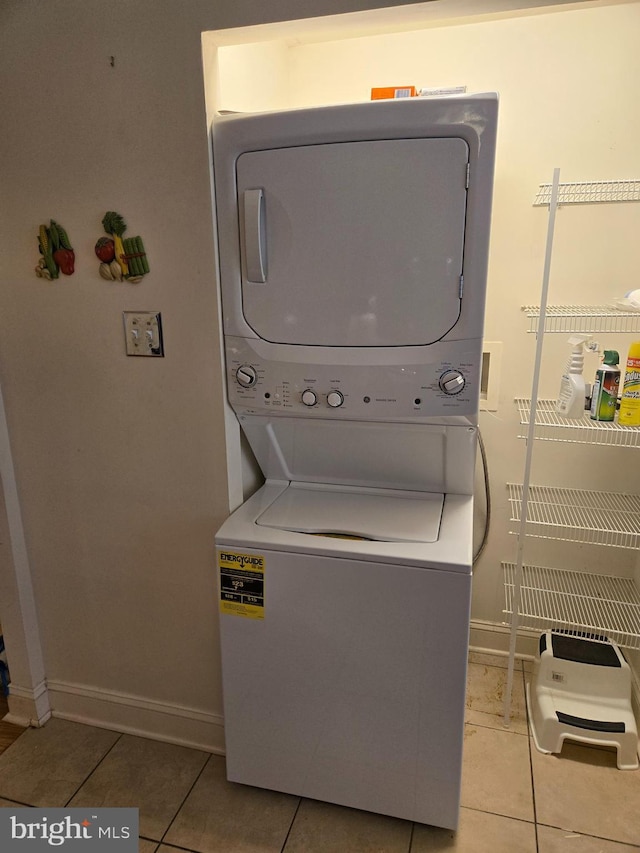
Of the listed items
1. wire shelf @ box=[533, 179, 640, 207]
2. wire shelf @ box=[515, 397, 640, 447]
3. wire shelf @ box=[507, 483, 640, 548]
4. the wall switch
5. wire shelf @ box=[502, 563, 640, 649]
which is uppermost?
wire shelf @ box=[533, 179, 640, 207]

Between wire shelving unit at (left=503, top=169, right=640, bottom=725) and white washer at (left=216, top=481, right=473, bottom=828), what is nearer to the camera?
white washer at (left=216, top=481, right=473, bottom=828)

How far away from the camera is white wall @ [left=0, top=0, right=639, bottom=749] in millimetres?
1396

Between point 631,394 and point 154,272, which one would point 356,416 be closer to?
point 154,272

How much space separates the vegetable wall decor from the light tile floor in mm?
1474

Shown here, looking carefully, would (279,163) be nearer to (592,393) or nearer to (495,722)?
(592,393)

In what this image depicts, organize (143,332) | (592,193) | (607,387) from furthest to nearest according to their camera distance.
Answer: (592,193) → (607,387) → (143,332)

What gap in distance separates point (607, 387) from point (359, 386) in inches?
30.7

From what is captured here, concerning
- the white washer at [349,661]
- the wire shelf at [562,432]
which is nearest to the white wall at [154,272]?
the wire shelf at [562,432]

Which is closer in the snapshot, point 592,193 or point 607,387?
point 607,387

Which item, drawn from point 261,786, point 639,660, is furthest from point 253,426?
point 639,660

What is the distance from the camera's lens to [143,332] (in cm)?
153

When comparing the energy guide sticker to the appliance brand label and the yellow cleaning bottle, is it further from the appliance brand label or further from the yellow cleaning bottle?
the yellow cleaning bottle

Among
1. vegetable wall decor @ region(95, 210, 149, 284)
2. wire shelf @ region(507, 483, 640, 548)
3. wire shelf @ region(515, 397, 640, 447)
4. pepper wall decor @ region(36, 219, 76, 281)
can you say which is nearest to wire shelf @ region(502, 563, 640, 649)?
wire shelf @ region(507, 483, 640, 548)

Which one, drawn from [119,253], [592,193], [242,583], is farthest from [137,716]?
[592,193]
